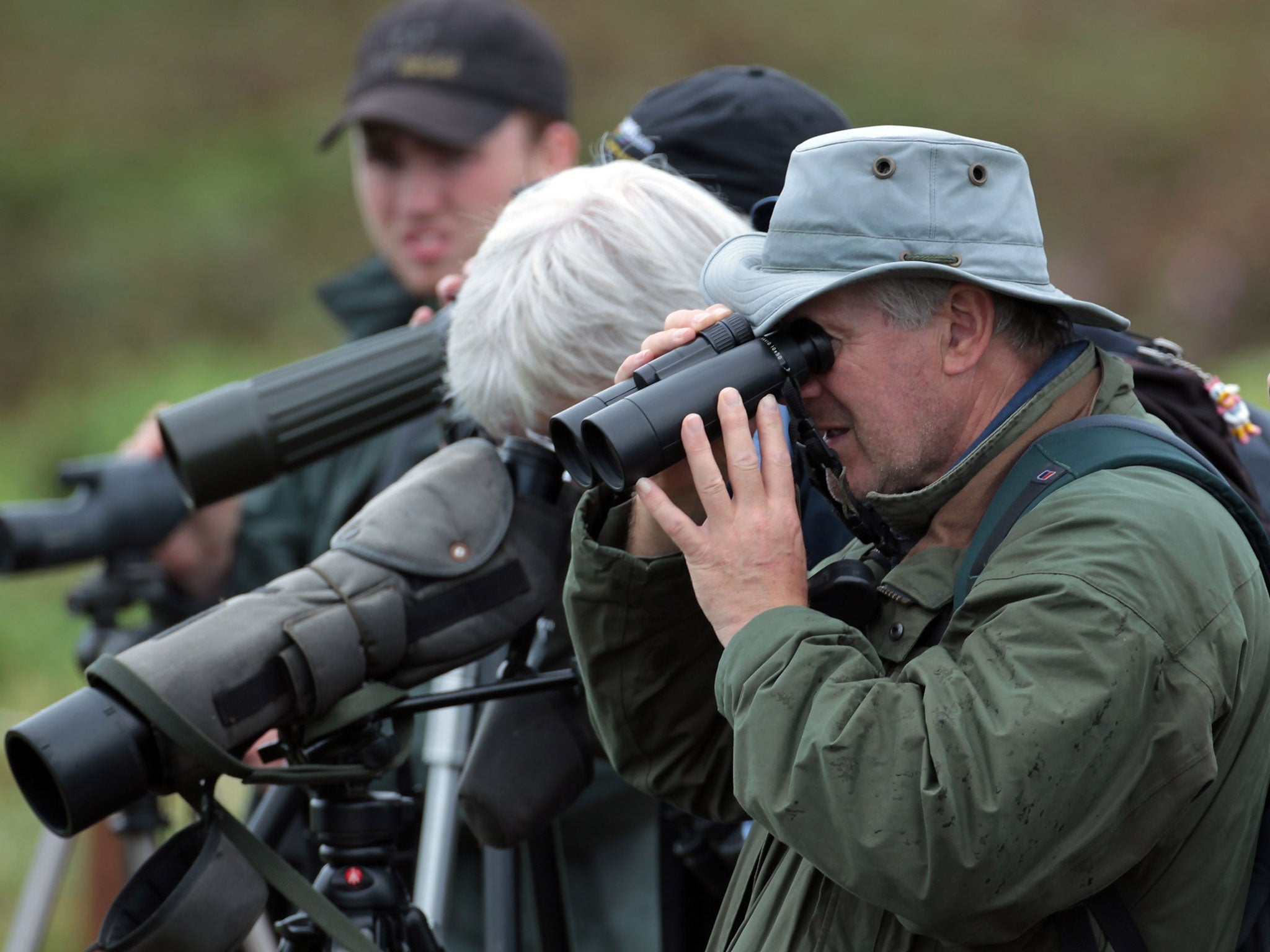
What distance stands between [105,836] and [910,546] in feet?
7.62

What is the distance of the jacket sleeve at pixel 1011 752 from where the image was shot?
112 cm

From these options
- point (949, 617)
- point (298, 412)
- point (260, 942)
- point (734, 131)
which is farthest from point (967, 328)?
point (260, 942)

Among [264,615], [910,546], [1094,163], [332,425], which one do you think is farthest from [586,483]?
[1094,163]

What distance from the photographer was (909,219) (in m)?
1.34

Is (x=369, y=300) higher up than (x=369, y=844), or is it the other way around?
(x=369, y=300)

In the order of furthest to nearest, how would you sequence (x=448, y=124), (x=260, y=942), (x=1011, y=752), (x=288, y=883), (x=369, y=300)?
1. (x=369, y=300)
2. (x=448, y=124)
3. (x=260, y=942)
4. (x=288, y=883)
5. (x=1011, y=752)

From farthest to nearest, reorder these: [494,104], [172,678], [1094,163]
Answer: [1094,163]
[494,104]
[172,678]

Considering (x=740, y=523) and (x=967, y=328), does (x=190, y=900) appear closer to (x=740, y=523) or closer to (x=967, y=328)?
(x=740, y=523)

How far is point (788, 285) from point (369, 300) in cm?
206

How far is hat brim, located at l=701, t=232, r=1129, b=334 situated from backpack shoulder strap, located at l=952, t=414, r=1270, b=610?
12 centimetres

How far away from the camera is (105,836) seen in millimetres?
3119

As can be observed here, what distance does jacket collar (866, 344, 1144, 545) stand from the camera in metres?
1.37

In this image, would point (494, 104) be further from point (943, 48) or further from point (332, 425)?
point (943, 48)

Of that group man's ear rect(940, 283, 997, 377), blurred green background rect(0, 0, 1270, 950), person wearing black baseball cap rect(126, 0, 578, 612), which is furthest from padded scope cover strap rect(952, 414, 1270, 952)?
blurred green background rect(0, 0, 1270, 950)
